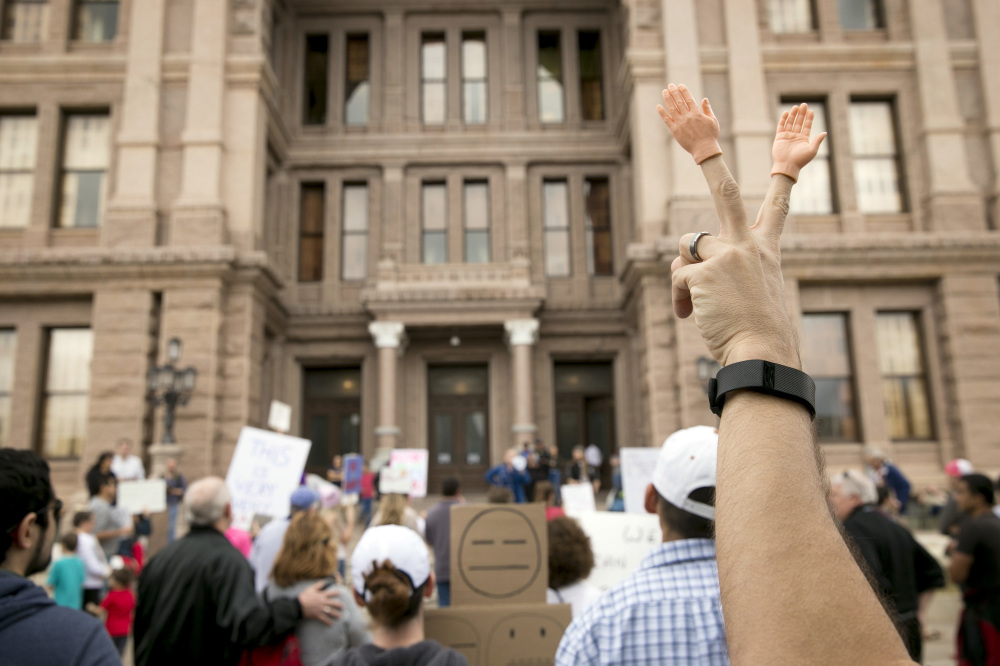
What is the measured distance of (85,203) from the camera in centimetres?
1822

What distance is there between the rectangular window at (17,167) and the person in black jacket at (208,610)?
17825 mm

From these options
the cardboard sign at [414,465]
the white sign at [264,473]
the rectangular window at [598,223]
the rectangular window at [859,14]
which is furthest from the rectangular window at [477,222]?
the white sign at [264,473]

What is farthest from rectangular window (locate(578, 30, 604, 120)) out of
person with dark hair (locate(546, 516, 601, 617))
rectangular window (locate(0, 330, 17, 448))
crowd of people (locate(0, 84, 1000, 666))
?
person with dark hair (locate(546, 516, 601, 617))

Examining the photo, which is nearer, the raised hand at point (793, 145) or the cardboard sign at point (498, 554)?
the raised hand at point (793, 145)

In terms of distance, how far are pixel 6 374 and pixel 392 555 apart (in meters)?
18.7

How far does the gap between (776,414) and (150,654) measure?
3833 mm

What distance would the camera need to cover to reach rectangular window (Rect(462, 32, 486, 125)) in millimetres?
23156

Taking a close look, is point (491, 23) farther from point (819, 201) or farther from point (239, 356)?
point (239, 356)

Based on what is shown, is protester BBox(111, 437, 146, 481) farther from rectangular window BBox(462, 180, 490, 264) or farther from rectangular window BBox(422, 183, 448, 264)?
rectangular window BBox(462, 180, 490, 264)

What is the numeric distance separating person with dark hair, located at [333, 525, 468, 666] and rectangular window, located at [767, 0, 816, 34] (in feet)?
66.7

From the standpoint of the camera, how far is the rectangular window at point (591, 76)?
23172 millimetres

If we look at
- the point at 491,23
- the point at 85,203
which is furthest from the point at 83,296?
the point at 491,23

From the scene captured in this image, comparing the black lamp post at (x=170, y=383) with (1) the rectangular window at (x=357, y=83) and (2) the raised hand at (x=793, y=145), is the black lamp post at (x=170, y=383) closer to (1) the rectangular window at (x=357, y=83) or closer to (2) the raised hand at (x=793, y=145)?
(1) the rectangular window at (x=357, y=83)

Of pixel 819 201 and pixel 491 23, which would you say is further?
pixel 491 23
